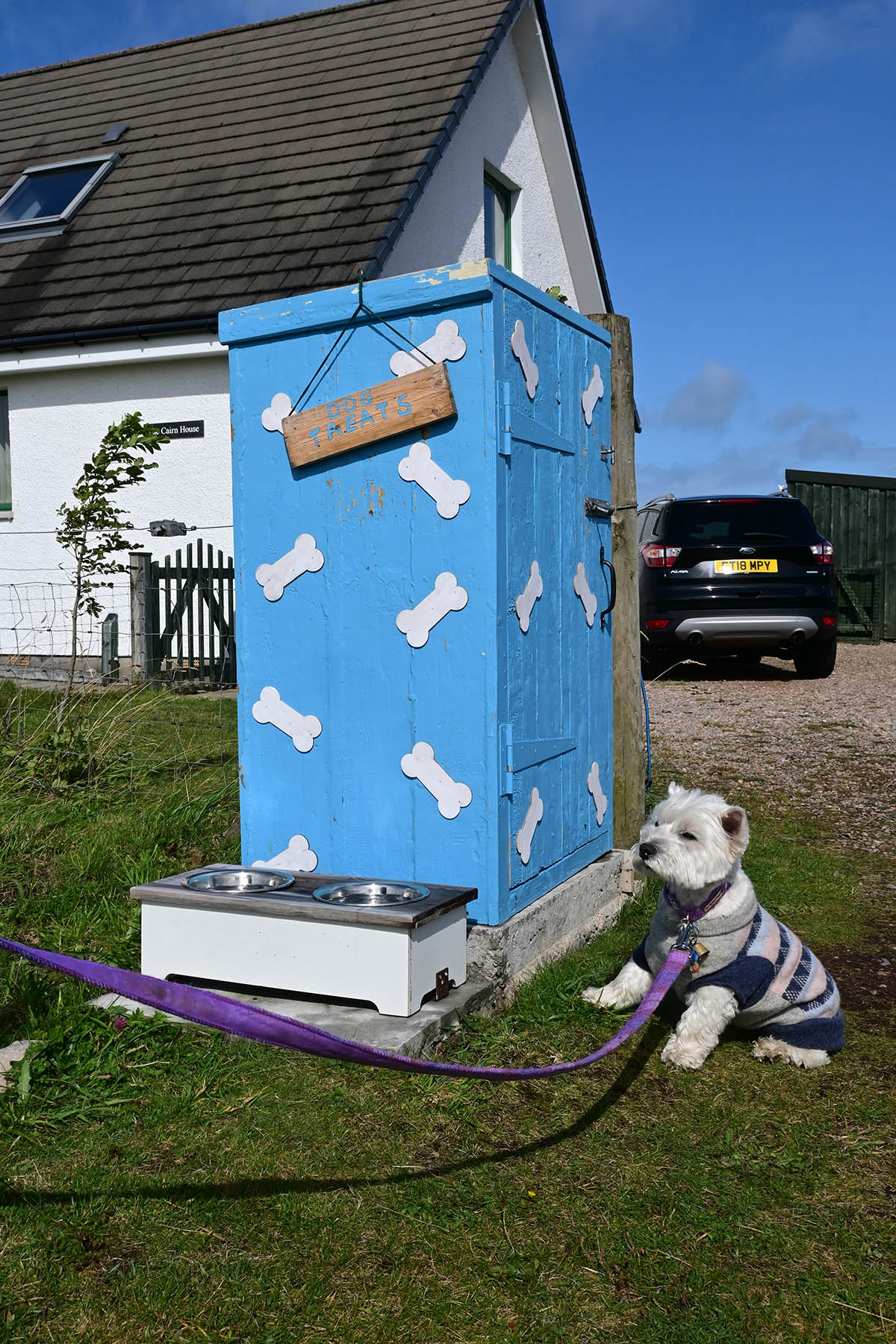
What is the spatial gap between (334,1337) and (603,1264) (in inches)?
23.8

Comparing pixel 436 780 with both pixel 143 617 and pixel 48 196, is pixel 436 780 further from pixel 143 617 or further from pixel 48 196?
pixel 48 196

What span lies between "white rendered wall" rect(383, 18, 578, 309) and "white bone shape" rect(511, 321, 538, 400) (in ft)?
25.9

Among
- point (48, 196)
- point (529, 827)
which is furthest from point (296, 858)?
point (48, 196)

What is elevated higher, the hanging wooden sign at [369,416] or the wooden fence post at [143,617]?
the hanging wooden sign at [369,416]

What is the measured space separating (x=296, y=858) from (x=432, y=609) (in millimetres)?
1065

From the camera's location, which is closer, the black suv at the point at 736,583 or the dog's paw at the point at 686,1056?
the dog's paw at the point at 686,1056

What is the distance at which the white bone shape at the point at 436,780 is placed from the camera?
3.75 m

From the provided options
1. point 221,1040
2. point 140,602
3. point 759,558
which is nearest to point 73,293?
point 140,602

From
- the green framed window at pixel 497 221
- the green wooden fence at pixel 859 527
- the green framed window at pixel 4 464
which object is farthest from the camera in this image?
the green wooden fence at pixel 859 527

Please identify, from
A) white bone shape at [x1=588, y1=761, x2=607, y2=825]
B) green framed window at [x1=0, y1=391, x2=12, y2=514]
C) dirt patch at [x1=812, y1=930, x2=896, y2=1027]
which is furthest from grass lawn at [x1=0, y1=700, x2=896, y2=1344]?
green framed window at [x1=0, y1=391, x2=12, y2=514]

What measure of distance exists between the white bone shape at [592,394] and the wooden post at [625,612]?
0.79 ft

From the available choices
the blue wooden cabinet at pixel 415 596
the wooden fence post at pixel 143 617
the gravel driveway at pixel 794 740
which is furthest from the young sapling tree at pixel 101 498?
the wooden fence post at pixel 143 617

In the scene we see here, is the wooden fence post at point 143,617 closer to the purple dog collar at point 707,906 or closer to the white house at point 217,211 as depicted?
the white house at point 217,211

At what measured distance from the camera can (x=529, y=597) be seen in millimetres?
3938
